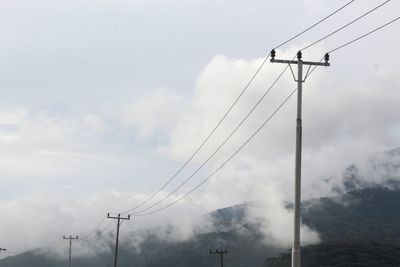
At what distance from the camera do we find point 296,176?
28.5 m

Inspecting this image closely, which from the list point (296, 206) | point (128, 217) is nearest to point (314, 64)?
point (296, 206)

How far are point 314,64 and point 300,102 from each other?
9.23ft

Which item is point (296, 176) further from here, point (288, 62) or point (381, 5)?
point (381, 5)

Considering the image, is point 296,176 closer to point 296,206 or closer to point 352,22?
point 296,206

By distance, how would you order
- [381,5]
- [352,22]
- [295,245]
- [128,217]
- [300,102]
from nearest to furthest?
[381,5] → [352,22] → [295,245] → [300,102] → [128,217]

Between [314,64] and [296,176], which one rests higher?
[314,64]

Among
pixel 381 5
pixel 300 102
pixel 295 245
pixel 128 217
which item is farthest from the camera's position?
pixel 128 217

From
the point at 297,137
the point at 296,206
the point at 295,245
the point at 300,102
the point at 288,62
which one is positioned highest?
the point at 288,62

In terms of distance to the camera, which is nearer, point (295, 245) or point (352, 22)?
point (352, 22)

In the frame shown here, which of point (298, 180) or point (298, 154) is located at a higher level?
point (298, 154)

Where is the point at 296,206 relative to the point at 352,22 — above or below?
below

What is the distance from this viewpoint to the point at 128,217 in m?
99.6

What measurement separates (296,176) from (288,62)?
19.8ft

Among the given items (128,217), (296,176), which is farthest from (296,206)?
(128,217)
